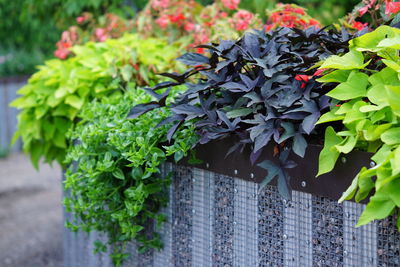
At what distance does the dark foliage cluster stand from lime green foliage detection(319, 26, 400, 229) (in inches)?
3.9

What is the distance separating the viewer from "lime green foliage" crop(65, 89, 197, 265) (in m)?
2.07

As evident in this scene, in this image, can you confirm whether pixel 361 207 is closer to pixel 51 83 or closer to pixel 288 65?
pixel 288 65

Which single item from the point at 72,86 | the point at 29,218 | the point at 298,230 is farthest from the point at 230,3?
the point at 29,218

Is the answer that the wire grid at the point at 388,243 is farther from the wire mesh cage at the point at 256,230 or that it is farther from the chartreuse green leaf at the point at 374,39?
the chartreuse green leaf at the point at 374,39

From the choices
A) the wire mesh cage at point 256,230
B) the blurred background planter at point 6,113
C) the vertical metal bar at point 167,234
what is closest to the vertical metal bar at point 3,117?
the blurred background planter at point 6,113

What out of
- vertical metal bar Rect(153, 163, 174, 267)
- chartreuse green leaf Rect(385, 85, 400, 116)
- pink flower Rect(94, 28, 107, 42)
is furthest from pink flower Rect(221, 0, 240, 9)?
chartreuse green leaf Rect(385, 85, 400, 116)

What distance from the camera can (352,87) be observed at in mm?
1564

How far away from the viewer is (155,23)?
394 cm

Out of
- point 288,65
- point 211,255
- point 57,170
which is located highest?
point 57,170

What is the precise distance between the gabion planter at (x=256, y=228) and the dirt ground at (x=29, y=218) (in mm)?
1763

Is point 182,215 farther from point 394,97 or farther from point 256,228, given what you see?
point 394,97

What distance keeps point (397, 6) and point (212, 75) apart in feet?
2.27

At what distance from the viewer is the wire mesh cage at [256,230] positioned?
5.04 ft

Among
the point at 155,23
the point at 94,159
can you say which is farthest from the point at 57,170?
the point at 94,159
